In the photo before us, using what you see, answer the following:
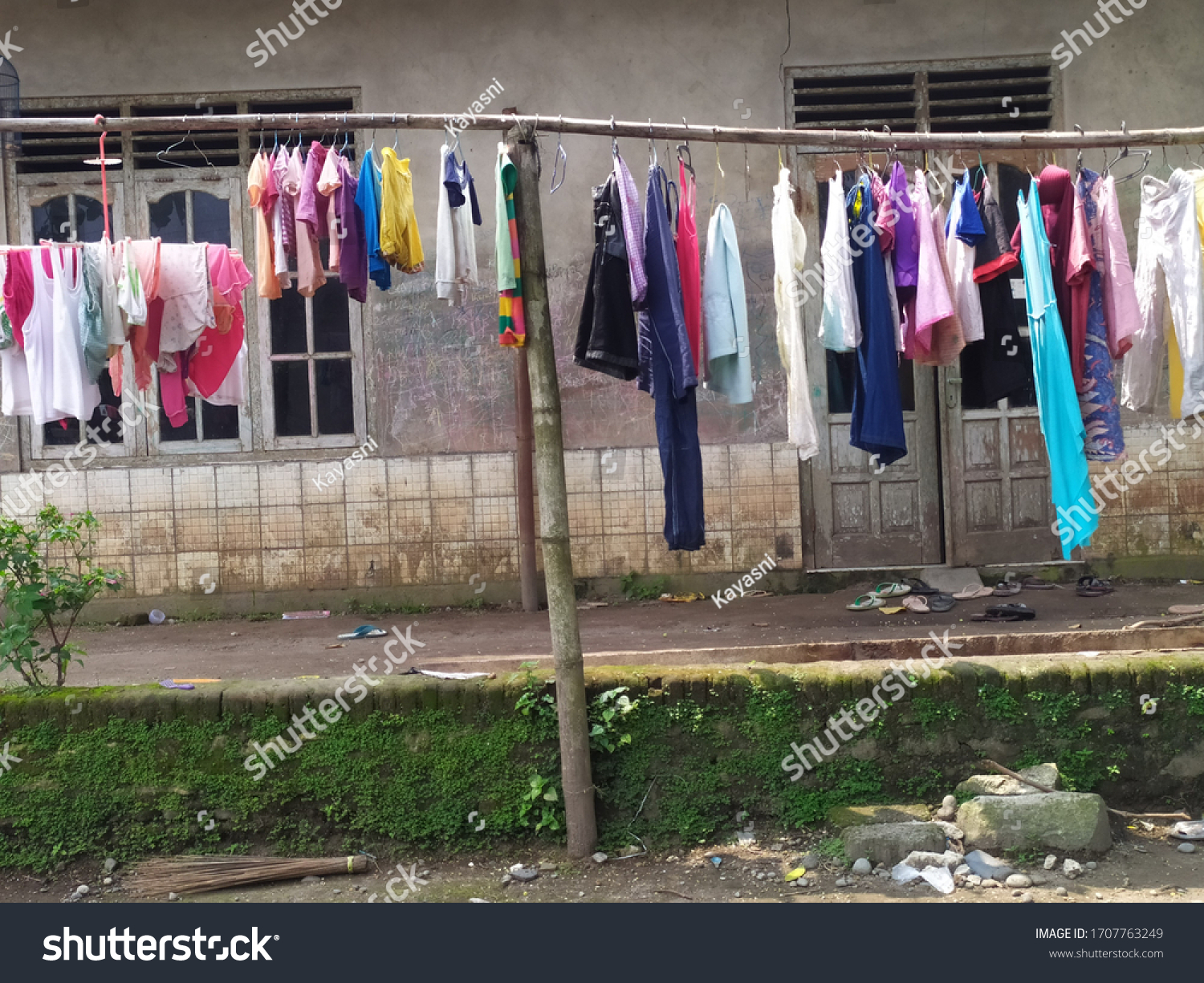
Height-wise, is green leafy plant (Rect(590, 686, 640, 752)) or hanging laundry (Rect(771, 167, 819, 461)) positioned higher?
hanging laundry (Rect(771, 167, 819, 461))

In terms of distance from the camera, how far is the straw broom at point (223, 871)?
4.05 metres

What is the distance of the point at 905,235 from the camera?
4.39 meters

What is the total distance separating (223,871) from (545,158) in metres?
4.81

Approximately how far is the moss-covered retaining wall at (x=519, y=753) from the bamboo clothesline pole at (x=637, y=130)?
2032mm

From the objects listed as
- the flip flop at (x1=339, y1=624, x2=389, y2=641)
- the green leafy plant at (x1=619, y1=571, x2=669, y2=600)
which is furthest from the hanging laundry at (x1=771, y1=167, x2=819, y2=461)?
the flip flop at (x1=339, y1=624, x2=389, y2=641)

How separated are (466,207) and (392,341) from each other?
2869mm

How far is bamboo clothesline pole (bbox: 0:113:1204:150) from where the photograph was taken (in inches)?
159

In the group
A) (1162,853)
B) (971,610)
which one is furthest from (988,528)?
(1162,853)

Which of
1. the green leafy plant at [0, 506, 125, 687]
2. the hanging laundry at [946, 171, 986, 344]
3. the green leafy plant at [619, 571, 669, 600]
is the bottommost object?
the green leafy plant at [619, 571, 669, 600]

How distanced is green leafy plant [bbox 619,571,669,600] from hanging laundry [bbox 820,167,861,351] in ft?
10.4

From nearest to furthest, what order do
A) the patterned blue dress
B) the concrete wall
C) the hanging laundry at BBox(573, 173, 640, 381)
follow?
the hanging laundry at BBox(573, 173, 640, 381)
the patterned blue dress
the concrete wall

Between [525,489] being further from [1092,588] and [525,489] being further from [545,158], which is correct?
[1092,588]

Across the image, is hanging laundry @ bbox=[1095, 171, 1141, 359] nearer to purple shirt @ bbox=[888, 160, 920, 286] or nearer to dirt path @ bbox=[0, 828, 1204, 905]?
purple shirt @ bbox=[888, 160, 920, 286]

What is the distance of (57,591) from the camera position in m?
4.41
